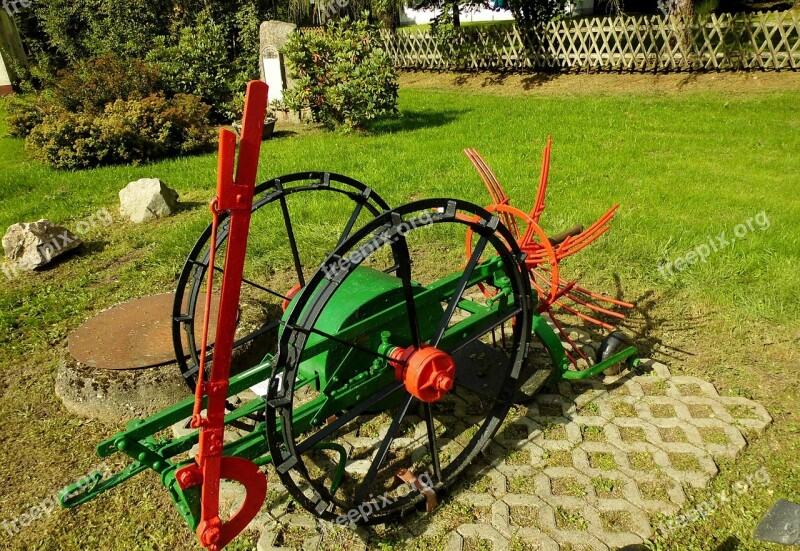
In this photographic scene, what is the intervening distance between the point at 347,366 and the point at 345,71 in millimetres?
7981

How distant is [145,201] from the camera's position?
6762 mm

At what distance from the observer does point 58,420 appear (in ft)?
11.7

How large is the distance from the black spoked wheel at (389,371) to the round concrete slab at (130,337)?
0.89 meters

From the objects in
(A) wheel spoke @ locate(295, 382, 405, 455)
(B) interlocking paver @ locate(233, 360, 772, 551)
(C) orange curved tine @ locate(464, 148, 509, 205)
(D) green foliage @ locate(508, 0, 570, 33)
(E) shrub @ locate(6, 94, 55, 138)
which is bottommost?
(B) interlocking paver @ locate(233, 360, 772, 551)

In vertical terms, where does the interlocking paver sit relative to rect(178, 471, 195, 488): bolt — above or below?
below

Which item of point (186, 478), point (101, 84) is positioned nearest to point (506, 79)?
point (101, 84)

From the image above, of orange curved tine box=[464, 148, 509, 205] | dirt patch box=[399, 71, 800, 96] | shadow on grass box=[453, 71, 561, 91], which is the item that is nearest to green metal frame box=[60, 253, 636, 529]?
orange curved tine box=[464, 148, 509, 205]

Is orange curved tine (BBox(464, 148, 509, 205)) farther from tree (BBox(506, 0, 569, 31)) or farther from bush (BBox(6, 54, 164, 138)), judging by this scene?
tree (BBox(506, 0, 569, 31))

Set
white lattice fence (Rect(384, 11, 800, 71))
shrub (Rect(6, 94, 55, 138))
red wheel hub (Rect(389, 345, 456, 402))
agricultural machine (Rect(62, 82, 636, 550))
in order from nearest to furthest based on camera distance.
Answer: agricultural machine (Rect(62, 82, 636, 550)), red wheel hub (Rect(389, 345, 456, 402)), shrub (Rect(6, 94, 55, 138)), white lattice fence (Rect(384, 11, 800, 71))

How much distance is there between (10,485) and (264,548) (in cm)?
160

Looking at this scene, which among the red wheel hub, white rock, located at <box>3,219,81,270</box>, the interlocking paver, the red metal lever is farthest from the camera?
white rock, located at <box>3,219,81,270</box>

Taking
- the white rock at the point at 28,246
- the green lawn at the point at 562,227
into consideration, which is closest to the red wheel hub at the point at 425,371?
the green lawn at the point at 562,227

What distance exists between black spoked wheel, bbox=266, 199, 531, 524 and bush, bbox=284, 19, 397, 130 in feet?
23.1

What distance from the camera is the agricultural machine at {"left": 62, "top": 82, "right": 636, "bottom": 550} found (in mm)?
1954
